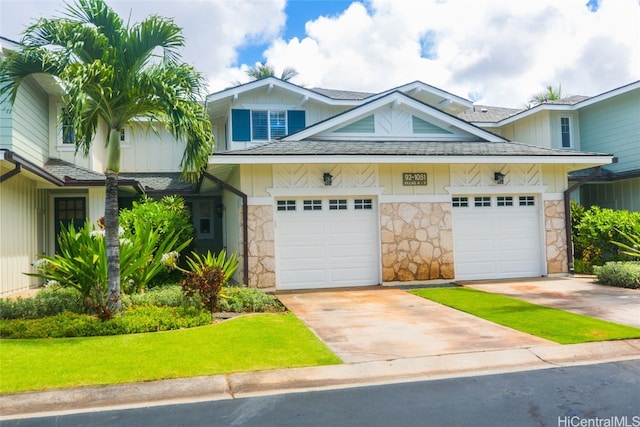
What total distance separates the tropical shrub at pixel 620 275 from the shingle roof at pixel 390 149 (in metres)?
3.15

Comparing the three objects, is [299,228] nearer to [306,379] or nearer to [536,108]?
[306,379]

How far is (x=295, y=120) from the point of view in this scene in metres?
18.2

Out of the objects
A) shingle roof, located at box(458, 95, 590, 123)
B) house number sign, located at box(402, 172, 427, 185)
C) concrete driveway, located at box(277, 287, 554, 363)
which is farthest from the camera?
shingle roof, located at box(458, 95, 590, 123)

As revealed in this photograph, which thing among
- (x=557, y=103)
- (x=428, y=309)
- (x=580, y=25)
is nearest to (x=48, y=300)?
(x=428, y=309)

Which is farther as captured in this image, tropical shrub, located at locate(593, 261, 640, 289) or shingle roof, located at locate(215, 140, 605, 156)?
shingle roof, located at locate(215, 140, 605, 156)

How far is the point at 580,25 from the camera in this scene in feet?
49.8

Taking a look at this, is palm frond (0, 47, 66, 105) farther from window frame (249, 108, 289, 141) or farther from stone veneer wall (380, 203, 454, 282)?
window frame (249, 108, 289, 141)

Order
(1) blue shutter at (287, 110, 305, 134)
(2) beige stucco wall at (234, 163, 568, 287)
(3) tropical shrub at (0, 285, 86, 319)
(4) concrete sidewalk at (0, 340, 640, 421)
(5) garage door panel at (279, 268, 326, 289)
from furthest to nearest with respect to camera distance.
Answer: (1) blue shutter at (287, 110, 305, 134)
(5) garage door panel at (279, 268, 326, 289)
(2) beige stucco wall at (234, 163, 568, 287)
(3) tropical shrub at (0, 285, 86, 319)
(4) concrete sidewalk at (0, 340, 640, 421)

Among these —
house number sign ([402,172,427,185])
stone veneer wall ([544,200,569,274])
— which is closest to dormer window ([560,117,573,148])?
stone veneer wall ([544,200,569,274])

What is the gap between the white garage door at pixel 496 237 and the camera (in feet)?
44.4

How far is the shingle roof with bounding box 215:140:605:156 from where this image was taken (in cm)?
1209

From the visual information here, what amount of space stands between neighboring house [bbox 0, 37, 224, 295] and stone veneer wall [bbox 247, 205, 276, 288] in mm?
3582

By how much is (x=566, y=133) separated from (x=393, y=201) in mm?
10933

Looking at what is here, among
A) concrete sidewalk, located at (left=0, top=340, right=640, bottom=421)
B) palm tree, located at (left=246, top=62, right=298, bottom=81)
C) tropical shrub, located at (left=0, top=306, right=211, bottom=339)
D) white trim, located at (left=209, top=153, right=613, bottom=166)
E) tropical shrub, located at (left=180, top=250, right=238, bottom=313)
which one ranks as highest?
palm tree, located at (left=246, top=62, right=298, bottom=81)
